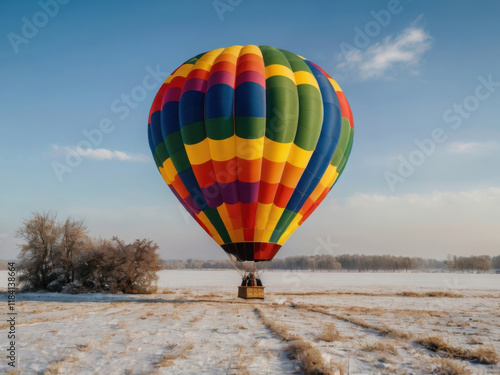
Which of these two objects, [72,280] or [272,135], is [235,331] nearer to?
[272,135]

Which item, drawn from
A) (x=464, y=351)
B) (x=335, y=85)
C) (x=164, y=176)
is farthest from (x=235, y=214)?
(x=464, y=351)

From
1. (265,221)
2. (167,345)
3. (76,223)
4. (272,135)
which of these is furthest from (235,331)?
(76,223)

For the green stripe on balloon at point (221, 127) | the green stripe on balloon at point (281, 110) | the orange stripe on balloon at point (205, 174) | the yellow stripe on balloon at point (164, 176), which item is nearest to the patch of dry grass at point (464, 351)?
the green stripe on balloon at point (281, 110)

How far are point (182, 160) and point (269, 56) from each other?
650 cm

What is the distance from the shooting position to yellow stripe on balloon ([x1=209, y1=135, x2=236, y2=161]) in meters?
15.4

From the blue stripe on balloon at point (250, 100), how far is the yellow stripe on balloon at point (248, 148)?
110cm

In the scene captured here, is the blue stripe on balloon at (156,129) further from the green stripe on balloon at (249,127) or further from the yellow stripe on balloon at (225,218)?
the yellow stripe on balloon at (225,218)

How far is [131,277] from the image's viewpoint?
22.9 m

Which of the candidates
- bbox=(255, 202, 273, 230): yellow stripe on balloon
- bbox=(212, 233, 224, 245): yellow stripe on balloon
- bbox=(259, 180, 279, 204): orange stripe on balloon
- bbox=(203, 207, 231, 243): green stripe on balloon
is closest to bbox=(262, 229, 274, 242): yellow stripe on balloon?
bbox=(255, 202, 273, 230): yellow stripe on balloon

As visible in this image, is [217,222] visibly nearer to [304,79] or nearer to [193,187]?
[193,187]

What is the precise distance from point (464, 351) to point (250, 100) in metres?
11.7

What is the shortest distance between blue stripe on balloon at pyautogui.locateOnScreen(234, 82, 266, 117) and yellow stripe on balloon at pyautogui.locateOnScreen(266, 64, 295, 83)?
1.06m

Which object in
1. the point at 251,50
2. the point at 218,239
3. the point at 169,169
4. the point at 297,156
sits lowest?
the point at 218,239

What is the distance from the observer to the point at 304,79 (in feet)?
55.0
